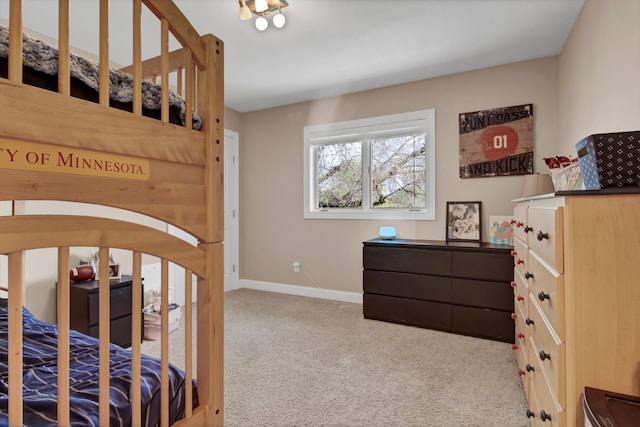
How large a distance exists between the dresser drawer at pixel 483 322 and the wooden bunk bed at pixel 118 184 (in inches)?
86.4

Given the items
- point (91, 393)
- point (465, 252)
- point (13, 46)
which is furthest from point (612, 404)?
point (465, 252)

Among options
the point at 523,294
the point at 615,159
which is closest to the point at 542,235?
the point at 615,159

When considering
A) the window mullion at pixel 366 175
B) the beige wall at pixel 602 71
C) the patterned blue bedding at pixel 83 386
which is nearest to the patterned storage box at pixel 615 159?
the beige wall at pixel 602 71

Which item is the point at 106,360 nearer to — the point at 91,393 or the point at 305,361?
the point at 91,393

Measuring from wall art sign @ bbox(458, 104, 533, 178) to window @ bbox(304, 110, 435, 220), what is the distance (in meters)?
0.32

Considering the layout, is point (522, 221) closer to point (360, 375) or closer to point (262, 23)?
point (360, 375)

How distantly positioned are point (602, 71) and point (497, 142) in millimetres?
1165

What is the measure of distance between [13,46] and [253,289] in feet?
12.8

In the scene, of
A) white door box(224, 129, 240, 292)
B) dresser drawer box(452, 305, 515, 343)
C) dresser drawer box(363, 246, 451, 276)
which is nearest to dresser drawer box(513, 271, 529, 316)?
dresser drawer box(452, 305, 515, 343)

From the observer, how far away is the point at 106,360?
0.83 meters

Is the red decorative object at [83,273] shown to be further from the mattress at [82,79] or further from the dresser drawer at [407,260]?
the dresser drawer at [407,260]

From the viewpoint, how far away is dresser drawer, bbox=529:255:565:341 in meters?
0.94

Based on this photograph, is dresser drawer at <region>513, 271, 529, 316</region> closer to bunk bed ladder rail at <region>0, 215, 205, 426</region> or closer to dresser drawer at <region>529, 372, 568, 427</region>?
dresser drawer at <region>529, 372, 568, 427</region>

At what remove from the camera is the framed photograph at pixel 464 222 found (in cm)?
307
